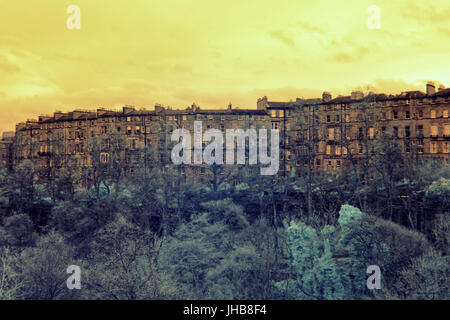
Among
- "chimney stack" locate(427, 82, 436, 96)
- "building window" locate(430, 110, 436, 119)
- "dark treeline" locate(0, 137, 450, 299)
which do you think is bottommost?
"dark treeline" locate(0, 137, 450, 299)

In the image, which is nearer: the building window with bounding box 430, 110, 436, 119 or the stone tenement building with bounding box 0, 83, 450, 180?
the stone tenement building with bounding box 0, 83, 450, 180

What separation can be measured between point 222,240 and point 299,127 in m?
26.5

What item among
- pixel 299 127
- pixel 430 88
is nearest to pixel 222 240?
pixel 299 127

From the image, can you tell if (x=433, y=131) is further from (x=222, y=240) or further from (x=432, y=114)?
(x=222, y=240)

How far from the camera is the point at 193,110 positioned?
67250 mm

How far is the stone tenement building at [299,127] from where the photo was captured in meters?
54.8

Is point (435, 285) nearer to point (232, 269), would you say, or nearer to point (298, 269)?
point (298, 269)

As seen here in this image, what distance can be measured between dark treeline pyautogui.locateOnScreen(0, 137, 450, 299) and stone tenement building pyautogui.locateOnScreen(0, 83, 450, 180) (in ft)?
28.8

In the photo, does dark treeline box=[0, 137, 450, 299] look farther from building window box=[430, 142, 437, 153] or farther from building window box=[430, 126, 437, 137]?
building window box=[430, 126, 437, 137]

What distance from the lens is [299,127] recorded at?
5172 cm

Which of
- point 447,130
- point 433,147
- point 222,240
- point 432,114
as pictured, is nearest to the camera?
point 222,240

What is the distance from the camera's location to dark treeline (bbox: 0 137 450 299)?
22781 millimetres

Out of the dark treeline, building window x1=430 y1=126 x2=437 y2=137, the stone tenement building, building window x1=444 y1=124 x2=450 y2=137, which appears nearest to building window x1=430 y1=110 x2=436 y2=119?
the stone tenement building
